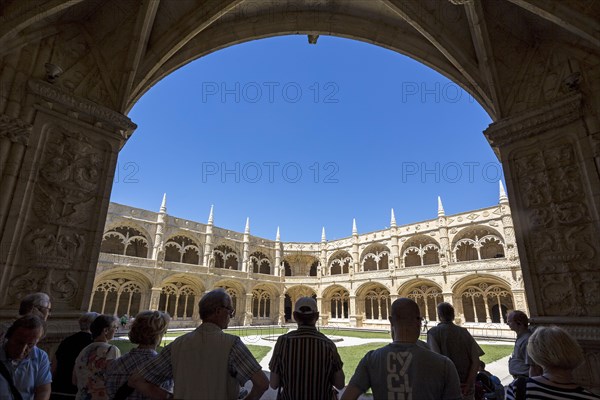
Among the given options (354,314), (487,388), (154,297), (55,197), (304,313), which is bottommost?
(354,314)

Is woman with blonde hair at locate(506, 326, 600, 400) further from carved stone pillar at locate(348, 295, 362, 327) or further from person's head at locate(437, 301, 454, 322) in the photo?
carved stone pillar at locate(348, 295, 362, 327)

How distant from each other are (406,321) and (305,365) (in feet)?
2.70

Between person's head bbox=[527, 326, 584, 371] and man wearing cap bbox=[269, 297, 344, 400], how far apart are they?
1.14 m

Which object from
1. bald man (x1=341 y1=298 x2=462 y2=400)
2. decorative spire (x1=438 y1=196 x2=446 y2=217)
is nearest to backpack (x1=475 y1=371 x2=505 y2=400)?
bald man (x1=341 y1=298 x2=462 y2=400)

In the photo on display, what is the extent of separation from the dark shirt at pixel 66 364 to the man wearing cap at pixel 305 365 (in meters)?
1.58

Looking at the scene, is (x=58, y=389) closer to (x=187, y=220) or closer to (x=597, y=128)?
(x=597, y=128)

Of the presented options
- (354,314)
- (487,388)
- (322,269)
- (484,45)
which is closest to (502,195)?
(354,314)

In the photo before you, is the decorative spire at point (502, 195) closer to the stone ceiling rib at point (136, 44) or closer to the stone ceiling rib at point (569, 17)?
the stone ceiling rib at point (569, 17)

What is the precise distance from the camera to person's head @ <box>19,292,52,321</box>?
243 cm

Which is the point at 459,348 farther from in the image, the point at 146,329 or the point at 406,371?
the point at 146,329

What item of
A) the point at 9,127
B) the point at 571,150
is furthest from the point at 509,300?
the point at 9,127

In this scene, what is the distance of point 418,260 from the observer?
27.1m

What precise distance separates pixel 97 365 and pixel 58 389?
0.60 meters

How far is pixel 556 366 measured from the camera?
1.47 metres
